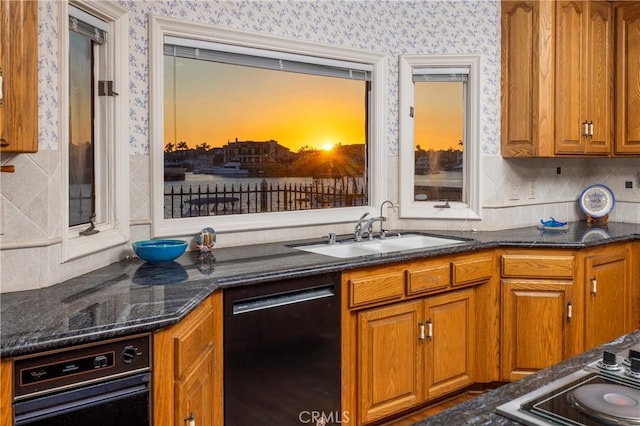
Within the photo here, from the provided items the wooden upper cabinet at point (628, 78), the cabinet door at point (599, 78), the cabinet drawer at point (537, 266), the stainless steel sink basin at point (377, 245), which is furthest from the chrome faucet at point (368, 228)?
the wooden upper cabinet at point (628, 78)

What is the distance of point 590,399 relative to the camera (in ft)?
3.00

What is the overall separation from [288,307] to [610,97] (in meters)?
2.99

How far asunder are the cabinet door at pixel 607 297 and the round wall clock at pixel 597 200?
0.69 meters

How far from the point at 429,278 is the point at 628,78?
2295mm

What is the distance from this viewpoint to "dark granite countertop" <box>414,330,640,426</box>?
917 millimetres

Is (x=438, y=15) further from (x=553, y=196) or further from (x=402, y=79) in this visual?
(x=553, y=196)

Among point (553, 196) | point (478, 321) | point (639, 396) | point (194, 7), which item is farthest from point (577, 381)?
point (553, 196)

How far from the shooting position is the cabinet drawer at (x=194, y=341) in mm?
1704

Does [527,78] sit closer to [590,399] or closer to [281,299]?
[281,299]

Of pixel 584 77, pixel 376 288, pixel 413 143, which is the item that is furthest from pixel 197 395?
pixel 584 77

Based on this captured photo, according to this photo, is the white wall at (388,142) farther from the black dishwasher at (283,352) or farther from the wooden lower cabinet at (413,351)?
the wooden lower cabinet at (413,351)

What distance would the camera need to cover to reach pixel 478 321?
321 cm

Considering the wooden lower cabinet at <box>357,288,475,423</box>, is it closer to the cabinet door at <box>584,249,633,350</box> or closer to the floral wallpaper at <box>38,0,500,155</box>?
the cabinet door at <box>584,249,633,350</box>

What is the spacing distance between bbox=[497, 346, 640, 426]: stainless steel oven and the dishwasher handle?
1.40 metres
